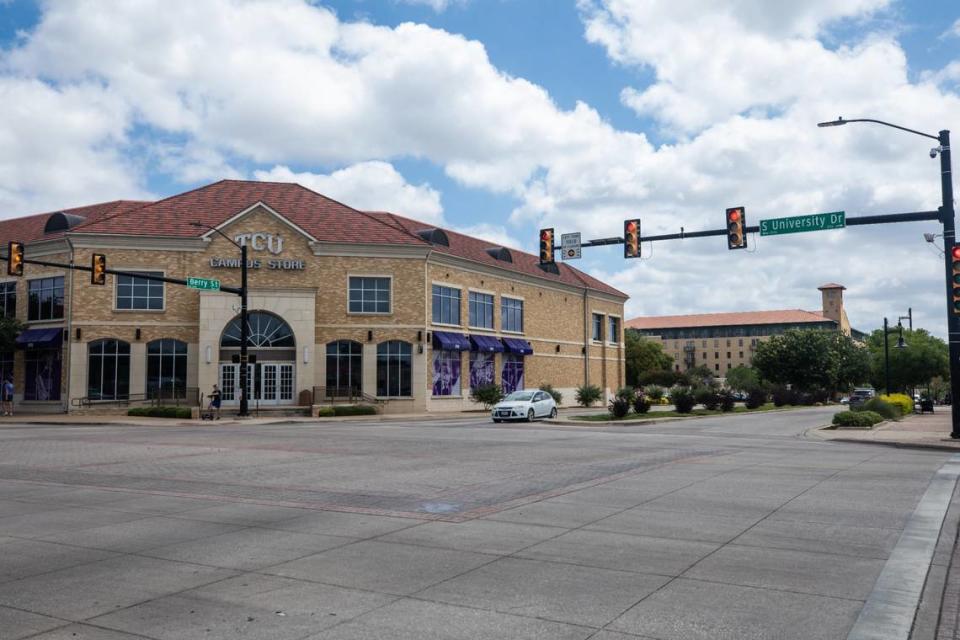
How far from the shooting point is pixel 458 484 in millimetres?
12430

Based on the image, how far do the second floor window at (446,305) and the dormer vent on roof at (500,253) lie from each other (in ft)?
24.2

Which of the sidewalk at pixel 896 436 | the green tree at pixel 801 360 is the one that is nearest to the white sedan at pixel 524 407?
the sidewalk at pixel 896 436

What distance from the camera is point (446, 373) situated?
153ft

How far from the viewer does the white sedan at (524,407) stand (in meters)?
34.0

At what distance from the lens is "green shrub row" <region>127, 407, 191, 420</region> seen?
36.3 metres

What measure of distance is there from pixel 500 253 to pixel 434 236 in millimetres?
8348

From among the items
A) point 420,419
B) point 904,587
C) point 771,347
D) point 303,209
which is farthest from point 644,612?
point 771,347

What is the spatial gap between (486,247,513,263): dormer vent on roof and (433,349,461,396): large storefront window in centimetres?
953

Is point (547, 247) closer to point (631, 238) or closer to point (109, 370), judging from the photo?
point (631, 238)

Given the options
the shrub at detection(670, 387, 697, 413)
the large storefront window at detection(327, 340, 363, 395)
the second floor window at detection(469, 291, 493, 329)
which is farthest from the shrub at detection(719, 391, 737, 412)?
the large storefront window at detection(327, 340, 363, 395)

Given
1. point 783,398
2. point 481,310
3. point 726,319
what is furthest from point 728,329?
point 481,310

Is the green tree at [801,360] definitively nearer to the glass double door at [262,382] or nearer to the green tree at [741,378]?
the green tree at [741,378]

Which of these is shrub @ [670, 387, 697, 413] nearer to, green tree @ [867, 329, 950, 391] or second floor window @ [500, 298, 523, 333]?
second floor window @ [500, 298, 523, 333]

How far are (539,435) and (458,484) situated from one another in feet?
38.6
